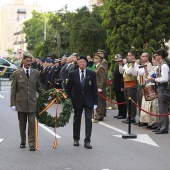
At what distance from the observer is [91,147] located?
1199cm

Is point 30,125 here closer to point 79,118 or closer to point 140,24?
point 79,118

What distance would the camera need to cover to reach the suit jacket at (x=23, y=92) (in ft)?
38.3

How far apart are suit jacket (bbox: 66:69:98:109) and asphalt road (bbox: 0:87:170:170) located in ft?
3.21

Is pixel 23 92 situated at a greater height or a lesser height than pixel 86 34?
lesser

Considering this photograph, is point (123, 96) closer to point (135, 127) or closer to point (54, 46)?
point (135, 127)

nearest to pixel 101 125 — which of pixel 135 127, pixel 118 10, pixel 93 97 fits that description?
pixel 135 127

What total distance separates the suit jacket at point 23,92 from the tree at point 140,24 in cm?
1350

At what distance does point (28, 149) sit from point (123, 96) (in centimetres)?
749

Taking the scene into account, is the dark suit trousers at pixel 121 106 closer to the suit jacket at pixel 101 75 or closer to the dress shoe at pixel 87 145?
the suit jacket at pixel 101 75

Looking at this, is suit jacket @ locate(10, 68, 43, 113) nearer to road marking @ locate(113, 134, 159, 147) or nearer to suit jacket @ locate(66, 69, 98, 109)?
suit jacket @ locate(66, 69, 98, 109)

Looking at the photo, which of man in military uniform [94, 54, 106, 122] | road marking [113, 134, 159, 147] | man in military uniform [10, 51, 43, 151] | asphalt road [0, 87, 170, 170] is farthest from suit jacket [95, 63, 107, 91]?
man in military uniform [10, 51, 43, 151]

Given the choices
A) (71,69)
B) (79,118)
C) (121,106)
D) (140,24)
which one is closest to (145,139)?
(79,118)

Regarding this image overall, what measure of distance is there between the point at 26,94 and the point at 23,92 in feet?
0.25

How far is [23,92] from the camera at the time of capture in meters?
11.7
